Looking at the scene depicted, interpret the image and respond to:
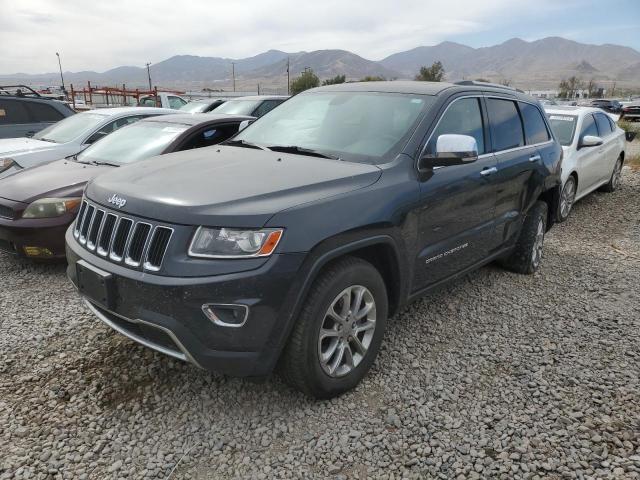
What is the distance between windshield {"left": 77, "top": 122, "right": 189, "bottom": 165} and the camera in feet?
17.8

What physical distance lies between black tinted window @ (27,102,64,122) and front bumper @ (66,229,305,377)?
25.6 feet

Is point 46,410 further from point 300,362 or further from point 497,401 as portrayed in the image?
point 497,401

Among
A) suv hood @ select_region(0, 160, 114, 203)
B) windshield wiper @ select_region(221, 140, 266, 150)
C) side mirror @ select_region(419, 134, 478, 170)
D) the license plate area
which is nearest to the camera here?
the license plate area

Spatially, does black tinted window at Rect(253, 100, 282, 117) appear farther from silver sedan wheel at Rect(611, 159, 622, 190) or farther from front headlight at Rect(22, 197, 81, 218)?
silver sedan wheel at Rect(611, 159, 622, 190)

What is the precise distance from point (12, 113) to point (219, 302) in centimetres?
843

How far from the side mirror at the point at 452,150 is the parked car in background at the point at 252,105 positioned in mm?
8021

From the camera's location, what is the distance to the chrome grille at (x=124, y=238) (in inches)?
98.1

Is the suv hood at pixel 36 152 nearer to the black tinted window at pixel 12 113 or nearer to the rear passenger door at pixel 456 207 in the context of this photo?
the black tinted window at pixel 12 113

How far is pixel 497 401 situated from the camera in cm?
303

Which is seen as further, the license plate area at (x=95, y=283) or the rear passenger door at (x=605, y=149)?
the rear passenger door at (x=605, y=149)

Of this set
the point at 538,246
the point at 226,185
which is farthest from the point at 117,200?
the point at 538,246

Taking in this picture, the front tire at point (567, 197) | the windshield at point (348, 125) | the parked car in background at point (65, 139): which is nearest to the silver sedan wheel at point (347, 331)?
the windshield at point (348, 125)

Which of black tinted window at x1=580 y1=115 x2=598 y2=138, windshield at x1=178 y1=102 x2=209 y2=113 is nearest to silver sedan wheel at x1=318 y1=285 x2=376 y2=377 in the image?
black tinted window at x1=580 y1=115 x2=598 y2=138

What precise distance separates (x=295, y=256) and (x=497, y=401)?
1596 millimetres
